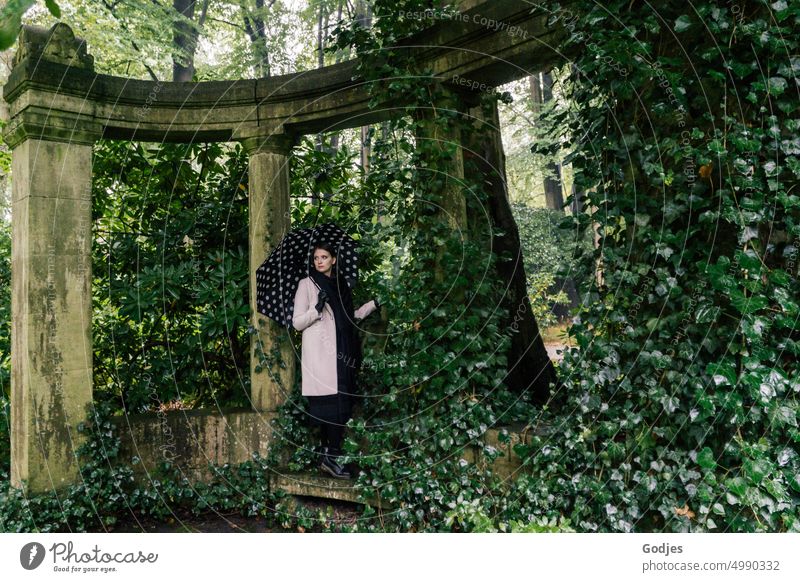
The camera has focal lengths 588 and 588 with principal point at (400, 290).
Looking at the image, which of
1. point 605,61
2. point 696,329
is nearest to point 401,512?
point 696,329

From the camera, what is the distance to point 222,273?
5934 millimetres

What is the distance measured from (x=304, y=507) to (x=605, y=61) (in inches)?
165

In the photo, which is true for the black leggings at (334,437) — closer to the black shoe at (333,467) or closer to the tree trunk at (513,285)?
the black shoe at (333,467)

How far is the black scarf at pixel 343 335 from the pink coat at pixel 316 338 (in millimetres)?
46

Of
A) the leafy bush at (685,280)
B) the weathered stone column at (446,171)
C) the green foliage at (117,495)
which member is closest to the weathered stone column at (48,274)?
the green foliage at (117,495)

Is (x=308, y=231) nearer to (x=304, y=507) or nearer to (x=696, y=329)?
(x=304, y=507)

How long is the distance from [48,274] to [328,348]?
2443mm

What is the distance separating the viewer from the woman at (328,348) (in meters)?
5.06

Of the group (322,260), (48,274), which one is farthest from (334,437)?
(48,274)

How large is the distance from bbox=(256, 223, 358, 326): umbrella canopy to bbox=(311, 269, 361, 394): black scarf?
19 cm

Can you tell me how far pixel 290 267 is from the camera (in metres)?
5.40

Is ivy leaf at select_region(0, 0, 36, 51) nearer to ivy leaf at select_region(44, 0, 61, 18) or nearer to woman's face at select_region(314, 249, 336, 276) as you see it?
ivy leaf at select_region(44, 0, 61, 18)

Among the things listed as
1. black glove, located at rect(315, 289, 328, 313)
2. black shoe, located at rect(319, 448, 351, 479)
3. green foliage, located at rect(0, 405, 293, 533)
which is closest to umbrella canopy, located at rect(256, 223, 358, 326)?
black glove, located at rect(315, 289, 328, 313)

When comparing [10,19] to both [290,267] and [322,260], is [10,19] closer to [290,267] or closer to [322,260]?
[322,260]
